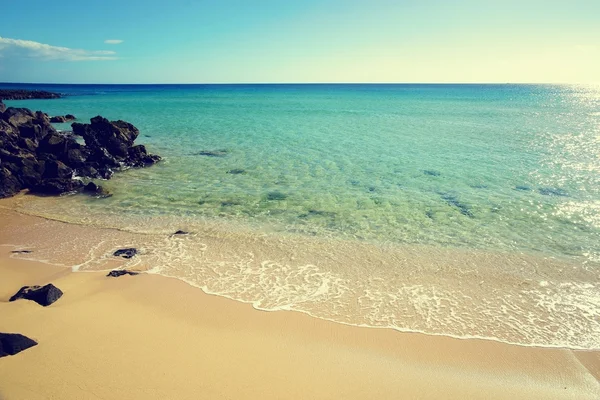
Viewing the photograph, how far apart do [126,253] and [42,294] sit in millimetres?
2955

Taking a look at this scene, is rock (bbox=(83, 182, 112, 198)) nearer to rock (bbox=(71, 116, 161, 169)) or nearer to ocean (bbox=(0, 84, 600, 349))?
ocean (bbox=(0, 84, 600, 349))

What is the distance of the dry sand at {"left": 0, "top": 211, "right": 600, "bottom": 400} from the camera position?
6555 mm

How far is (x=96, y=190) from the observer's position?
1803 cm

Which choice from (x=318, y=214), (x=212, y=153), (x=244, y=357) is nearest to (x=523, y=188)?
(x=318, y=214)

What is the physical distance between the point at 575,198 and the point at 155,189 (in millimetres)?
19888

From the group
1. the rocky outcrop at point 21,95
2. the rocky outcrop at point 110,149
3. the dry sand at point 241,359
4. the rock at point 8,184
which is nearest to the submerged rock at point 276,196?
the dry sand at point 241,359

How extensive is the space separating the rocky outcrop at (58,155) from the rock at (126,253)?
7.09 m

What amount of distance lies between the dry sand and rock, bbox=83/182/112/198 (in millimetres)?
9010

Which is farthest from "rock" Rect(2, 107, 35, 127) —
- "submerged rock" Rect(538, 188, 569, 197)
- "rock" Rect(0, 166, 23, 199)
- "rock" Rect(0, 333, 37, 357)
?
"submerged rock" Rect(538, 188, 569, 197)

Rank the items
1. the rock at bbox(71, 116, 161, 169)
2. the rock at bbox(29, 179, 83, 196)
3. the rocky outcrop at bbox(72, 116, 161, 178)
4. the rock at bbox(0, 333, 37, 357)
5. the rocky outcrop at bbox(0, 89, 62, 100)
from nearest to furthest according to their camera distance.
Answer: the rock at bbox(0, 333, 37, 357), the rock at bbox(29, 179, 83, 196), the rocky outcrop at bbox(72, 116, 161, 178), the rock at bbox(71, 116, 161, 169), the rocky outcrop at bbox(0, 89, 62, 100)

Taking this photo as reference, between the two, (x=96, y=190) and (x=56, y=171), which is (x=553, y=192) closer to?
(x=96, y=190)

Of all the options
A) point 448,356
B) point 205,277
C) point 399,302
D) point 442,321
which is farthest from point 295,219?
point 448,356

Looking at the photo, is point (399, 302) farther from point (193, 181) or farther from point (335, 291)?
point (193, 181)

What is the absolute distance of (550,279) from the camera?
1054 centimetres
